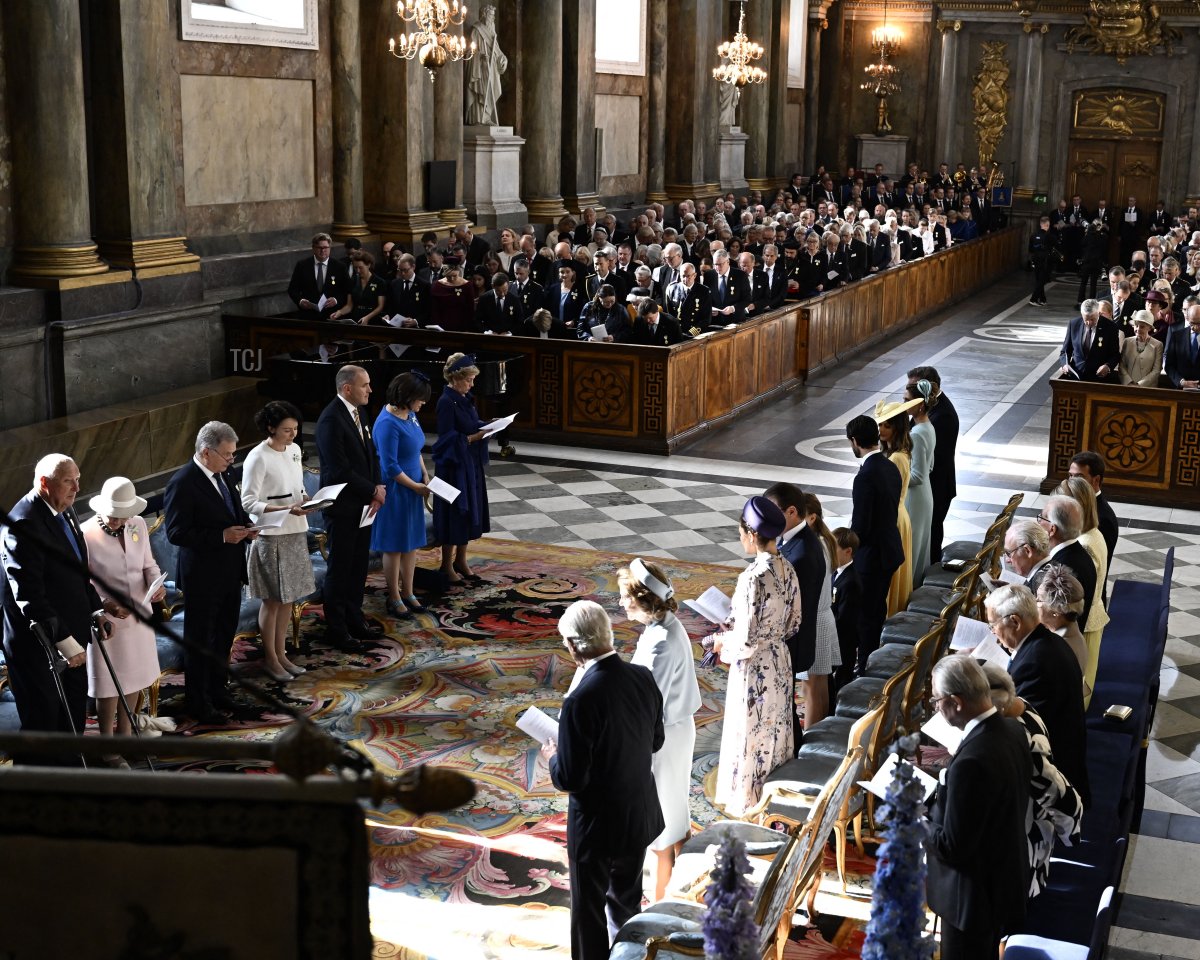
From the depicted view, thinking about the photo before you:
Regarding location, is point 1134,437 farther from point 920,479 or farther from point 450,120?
point 450,120

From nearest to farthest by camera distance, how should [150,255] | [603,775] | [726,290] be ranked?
[603,775] < [150,255] < [726,290]

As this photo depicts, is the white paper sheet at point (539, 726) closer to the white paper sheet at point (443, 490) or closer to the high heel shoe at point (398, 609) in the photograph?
the white paper sheet at point (443, 490)

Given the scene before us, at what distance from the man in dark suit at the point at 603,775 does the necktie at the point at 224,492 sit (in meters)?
3.04

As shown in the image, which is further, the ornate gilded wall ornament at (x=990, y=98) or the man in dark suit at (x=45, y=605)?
the ornate gilded wall ornament at (x=990, y=98)

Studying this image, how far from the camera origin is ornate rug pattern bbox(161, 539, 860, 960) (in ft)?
19.2

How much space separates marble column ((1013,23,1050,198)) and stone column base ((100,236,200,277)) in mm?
24684

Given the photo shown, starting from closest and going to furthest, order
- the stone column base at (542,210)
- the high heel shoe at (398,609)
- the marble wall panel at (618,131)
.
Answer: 1. the high heel shoe at (398,609)
2. the stone column base at (542,210)
3. the marble wall panel at (618,131)

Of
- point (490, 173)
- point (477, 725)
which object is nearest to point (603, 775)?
point (477, 725)

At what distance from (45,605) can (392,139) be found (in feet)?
41.6

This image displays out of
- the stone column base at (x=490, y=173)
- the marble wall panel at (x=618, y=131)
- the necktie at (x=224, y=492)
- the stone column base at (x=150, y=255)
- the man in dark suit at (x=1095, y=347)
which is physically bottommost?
the necktie at (x=224, y=492)

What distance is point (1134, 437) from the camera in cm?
1284

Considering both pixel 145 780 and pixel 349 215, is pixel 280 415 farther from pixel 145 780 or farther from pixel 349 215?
pixel 349 215

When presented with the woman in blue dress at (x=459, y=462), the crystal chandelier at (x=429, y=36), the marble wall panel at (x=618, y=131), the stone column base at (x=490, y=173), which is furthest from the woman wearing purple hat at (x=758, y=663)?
Result: the marble wall panel at (x=618, y=131)

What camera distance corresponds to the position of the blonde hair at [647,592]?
17.7ft
